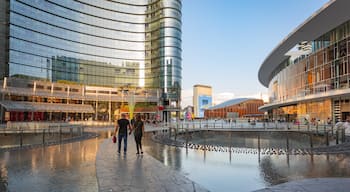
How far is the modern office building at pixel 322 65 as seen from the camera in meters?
31.9

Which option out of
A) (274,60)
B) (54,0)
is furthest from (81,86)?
(274,60)

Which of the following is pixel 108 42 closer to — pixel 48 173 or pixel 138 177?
pixel 48 173

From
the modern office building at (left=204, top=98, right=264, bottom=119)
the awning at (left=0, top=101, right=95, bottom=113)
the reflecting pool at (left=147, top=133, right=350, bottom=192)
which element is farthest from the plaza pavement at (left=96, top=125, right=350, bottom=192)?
the modern office building at (left=204, top=98, right=264, bottom=119)

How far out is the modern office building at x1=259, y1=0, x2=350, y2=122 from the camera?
31.9 m

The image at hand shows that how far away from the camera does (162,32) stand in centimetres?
8138

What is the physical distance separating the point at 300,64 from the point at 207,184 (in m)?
42.6

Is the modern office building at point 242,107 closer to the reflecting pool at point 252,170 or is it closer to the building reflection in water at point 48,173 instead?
the reflecting pool at point 252,170

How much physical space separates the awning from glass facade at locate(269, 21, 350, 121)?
51487mm

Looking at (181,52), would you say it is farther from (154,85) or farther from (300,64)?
(300,64)

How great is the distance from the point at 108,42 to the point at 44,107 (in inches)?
1107

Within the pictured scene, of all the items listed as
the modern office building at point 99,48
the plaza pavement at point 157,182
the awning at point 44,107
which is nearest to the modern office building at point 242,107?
the modern office building at point 99,48

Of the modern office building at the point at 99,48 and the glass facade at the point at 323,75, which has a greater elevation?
the modern office building at the point at 99,48

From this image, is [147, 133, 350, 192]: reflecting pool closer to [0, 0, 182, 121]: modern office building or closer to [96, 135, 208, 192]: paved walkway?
[96, 135, 208, 192]: paved walkway

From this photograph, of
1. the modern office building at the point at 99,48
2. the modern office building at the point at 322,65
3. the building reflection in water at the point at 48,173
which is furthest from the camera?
the modern office building at the point at 99,48
